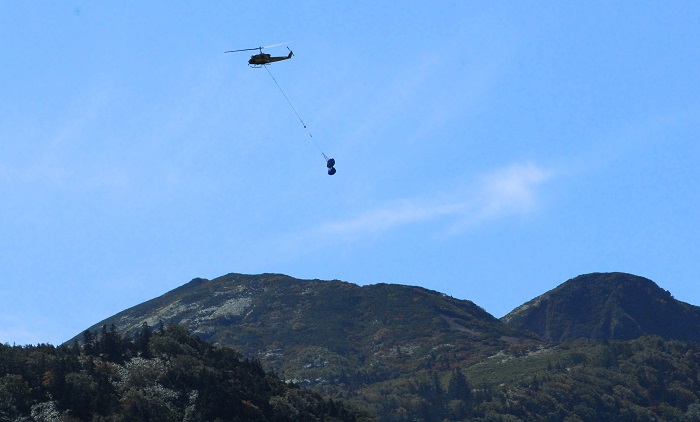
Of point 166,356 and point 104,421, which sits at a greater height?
point 166,356

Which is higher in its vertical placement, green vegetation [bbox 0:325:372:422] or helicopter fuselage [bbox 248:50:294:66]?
helicopter fuselage [bbox 248:50:294:66]

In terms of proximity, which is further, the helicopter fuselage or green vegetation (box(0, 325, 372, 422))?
green vegetation (box(0, 325, 372, 422))

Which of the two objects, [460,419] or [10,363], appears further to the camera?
[460,419]

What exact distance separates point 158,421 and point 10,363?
1666cm

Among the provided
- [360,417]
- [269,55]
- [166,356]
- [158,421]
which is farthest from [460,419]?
[269,55]

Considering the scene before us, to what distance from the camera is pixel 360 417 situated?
4656 inches

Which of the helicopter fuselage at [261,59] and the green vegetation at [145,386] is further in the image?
the green vegetation at [145,386]

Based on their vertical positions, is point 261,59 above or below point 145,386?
above

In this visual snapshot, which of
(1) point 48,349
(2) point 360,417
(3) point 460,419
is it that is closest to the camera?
(1) point 48,349

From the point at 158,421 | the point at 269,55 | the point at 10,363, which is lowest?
the point at 158,421

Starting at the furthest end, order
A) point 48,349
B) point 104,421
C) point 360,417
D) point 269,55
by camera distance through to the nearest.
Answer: point 360,417 → point 48,349 → point 104,421 → point 269,55

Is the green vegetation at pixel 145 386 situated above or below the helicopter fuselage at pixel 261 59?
below

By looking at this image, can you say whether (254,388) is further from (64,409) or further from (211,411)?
(64,409)

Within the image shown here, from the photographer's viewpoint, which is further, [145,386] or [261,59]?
[145,386]
